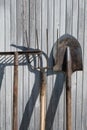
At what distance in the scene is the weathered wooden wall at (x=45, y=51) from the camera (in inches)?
102

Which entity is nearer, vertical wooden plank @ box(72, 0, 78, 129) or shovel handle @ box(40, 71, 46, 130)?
shovel handle @ box(40, 71, 46, 130)

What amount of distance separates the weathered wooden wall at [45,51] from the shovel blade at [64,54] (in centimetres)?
6

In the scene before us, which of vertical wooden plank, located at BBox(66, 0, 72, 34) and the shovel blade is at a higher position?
vertical wooden plank, located at BBox(66, 0, 72, 34)

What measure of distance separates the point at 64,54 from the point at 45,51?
0.15 metres

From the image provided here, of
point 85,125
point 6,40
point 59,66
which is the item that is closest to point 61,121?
point 85,125

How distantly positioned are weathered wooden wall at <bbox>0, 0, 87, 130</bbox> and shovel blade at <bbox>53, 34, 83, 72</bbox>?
0.06 m

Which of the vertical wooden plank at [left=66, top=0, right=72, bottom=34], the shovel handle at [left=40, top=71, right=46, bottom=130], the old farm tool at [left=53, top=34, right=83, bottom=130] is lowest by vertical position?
the shovel handle at [left=40, top=71, right=46, bottom=130]

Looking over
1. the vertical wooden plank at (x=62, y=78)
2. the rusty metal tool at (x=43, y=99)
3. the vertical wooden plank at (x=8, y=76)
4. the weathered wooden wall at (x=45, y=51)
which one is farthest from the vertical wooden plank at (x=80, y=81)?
the vertical wooden plank at (x=8, y=76)

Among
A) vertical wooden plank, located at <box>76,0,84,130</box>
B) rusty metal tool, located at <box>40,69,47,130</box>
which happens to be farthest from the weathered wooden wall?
rusty metal tool, located at <box>40,69,47,130</box>

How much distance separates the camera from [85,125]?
9.16ft

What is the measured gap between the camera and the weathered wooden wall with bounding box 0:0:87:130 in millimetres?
2588

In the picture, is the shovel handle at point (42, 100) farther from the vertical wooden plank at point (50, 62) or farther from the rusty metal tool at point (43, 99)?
the vertical wooden plank at point (50, 62)

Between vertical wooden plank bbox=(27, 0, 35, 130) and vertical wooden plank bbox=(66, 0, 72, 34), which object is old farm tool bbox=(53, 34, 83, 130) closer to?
vertical wooden plank bbox=(66, 0, 72, 34)

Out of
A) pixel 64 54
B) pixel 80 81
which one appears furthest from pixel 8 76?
pixel 80 81
